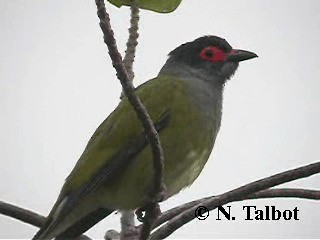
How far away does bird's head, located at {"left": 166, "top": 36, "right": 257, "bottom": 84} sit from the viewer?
4070mm

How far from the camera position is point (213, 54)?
413 centimetres

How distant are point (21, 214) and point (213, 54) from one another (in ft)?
6.60

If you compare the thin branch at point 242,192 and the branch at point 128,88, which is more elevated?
the branch at point 128,88

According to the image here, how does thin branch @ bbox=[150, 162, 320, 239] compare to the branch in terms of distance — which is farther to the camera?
thin branch @ bbox=[150, 162, 320, 239]

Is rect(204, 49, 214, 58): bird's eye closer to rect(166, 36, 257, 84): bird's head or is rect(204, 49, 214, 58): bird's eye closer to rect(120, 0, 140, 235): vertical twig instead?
rect(166, 36, 257, 84): bird's head

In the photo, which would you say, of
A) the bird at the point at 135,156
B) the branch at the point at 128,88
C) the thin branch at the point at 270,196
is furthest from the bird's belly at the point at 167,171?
the branch at the point at 128,88

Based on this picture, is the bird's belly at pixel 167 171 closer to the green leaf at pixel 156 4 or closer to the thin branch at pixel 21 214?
the thin branch at pixel 21 214

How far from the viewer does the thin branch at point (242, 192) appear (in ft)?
7.08

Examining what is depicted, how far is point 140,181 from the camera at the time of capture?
313 centimetres

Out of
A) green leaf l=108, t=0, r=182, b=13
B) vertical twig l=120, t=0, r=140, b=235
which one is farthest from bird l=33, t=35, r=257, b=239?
green leaf l=108, t=0, r=182, b=13

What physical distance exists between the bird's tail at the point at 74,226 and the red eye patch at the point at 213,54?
4.54ft

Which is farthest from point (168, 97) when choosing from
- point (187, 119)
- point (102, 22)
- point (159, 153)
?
point (102, 22)

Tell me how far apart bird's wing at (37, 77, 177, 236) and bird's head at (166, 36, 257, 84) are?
63cm

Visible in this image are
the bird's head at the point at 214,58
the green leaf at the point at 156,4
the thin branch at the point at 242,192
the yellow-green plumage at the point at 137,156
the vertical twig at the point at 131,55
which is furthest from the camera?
the bird's head at the point at 214,58
